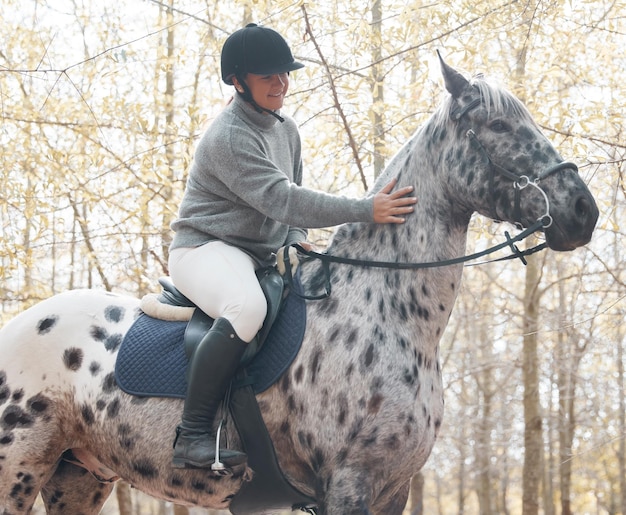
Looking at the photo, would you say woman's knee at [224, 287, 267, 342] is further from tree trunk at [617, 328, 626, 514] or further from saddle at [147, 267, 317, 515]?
tree trunk at [617, 328, 626, 514]

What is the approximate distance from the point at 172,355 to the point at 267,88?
1372mm

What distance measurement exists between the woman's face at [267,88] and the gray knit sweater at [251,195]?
0.24 ft

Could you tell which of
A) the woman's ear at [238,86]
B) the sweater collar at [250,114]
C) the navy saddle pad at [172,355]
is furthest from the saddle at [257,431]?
the woman's ear at [238,86]

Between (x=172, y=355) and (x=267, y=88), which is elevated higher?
(x=267, y=88)

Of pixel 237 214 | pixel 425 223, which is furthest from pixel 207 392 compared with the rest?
pixel 425 223

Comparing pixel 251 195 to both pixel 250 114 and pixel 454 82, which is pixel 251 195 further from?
pixel 454 82

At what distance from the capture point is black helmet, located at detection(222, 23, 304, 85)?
3469 millimetres

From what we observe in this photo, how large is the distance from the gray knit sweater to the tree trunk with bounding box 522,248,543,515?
7.58 m

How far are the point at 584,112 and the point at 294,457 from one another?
5069mm

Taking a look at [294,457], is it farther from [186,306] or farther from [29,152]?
[29,152]

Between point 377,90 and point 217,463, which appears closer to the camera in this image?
point 217,463

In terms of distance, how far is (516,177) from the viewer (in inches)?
124

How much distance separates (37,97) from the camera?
31.4 feet

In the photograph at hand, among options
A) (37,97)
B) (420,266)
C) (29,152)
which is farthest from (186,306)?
(37,97)
